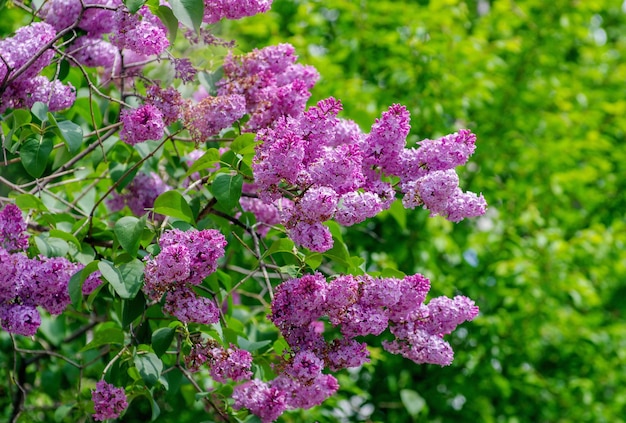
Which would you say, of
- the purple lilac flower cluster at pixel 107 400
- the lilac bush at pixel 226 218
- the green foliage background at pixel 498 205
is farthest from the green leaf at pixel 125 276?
the green foliage background at pixel 498 205

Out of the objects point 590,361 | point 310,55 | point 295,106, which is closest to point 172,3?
point 295,106

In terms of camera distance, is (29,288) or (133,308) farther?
(133,308)

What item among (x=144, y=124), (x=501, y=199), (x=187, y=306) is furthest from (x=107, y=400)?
(x=501, y=199)

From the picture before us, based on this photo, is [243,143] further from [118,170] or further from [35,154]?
[118,170]

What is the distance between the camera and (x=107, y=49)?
2.08 meters

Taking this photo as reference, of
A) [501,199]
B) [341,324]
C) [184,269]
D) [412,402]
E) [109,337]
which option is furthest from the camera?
[501,199]

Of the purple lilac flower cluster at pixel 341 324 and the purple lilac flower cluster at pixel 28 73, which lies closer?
the purple lilac flower cluster at pixel 341 324

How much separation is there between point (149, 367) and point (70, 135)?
19.5 inches

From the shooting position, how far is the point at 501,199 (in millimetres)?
4188

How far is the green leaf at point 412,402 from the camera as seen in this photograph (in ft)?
11.6

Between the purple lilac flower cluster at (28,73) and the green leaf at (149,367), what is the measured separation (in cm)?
56

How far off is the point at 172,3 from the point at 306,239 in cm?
47

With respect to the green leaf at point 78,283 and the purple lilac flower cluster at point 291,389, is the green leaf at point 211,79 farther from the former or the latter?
the purple lilac flower cluster at point 291,389

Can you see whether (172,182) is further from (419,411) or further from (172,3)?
(419,411)
